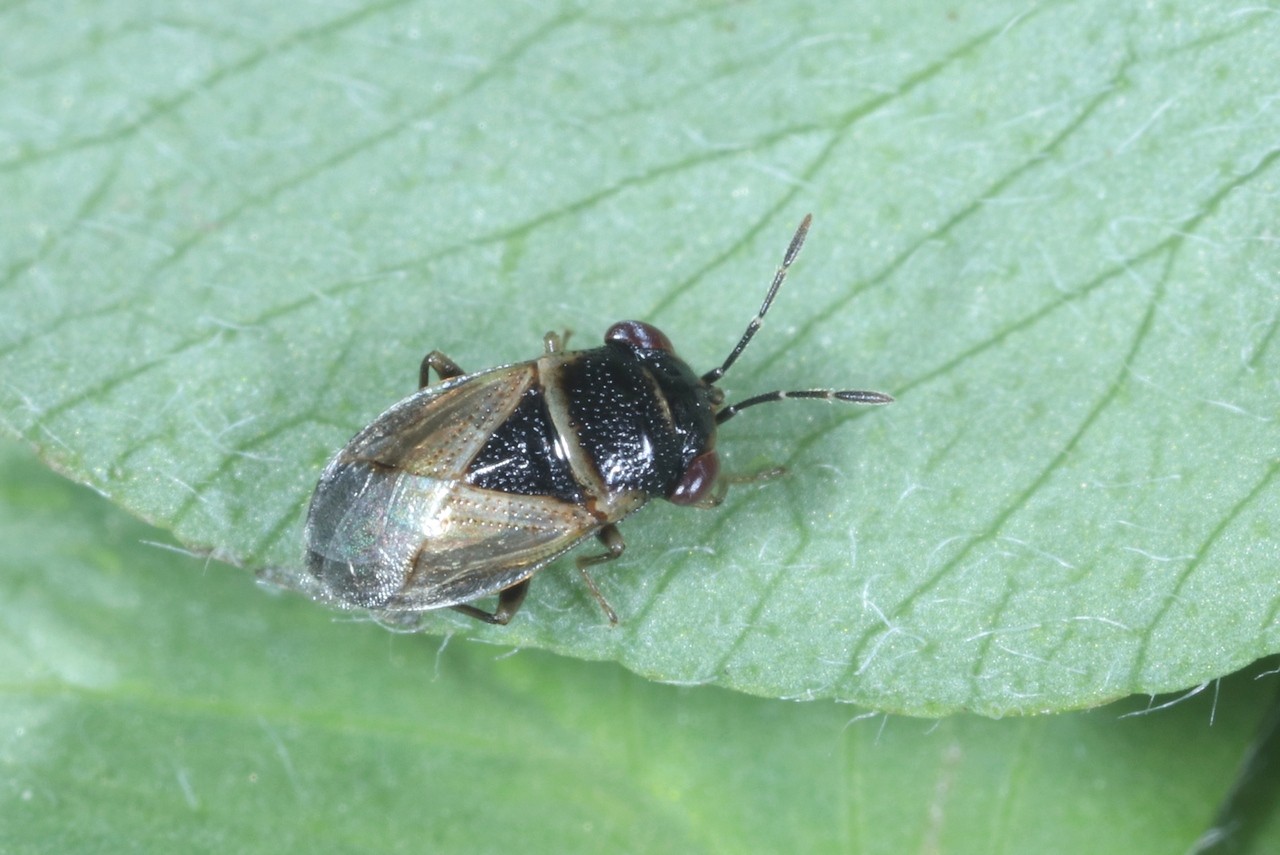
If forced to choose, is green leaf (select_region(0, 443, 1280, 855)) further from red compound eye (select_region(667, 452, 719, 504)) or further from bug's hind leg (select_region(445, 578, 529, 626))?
red compound eye (select_region(667, 452, 719, 504))

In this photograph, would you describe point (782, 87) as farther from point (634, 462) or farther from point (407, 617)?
point (407, 617)

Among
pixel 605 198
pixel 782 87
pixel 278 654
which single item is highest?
pixel 782 87

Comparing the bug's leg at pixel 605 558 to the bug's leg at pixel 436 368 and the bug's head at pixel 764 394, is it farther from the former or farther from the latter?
the bug's leg at pixel 436 368

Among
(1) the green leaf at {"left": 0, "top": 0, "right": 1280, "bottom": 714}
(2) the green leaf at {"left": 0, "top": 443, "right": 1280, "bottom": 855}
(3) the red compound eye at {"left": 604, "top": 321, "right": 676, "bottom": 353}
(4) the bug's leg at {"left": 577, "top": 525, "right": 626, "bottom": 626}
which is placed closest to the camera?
(1) the green leaf at {"left": 0, "top": 0, "right": 1280, "bottom": 714}

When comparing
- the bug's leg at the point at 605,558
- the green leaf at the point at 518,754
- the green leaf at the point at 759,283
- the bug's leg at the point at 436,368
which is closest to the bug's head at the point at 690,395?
the green leaf at the point at 759,283

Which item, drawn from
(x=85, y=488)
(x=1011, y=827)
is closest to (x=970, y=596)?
(x=1011, y=827)

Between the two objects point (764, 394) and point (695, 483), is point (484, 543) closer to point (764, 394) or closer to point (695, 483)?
point (695, 483)

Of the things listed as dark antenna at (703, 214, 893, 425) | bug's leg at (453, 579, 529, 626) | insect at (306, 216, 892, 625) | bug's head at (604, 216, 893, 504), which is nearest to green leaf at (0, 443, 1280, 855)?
bug's leg at (453, 579, 529, 626)

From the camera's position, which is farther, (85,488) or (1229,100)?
(85,488)
